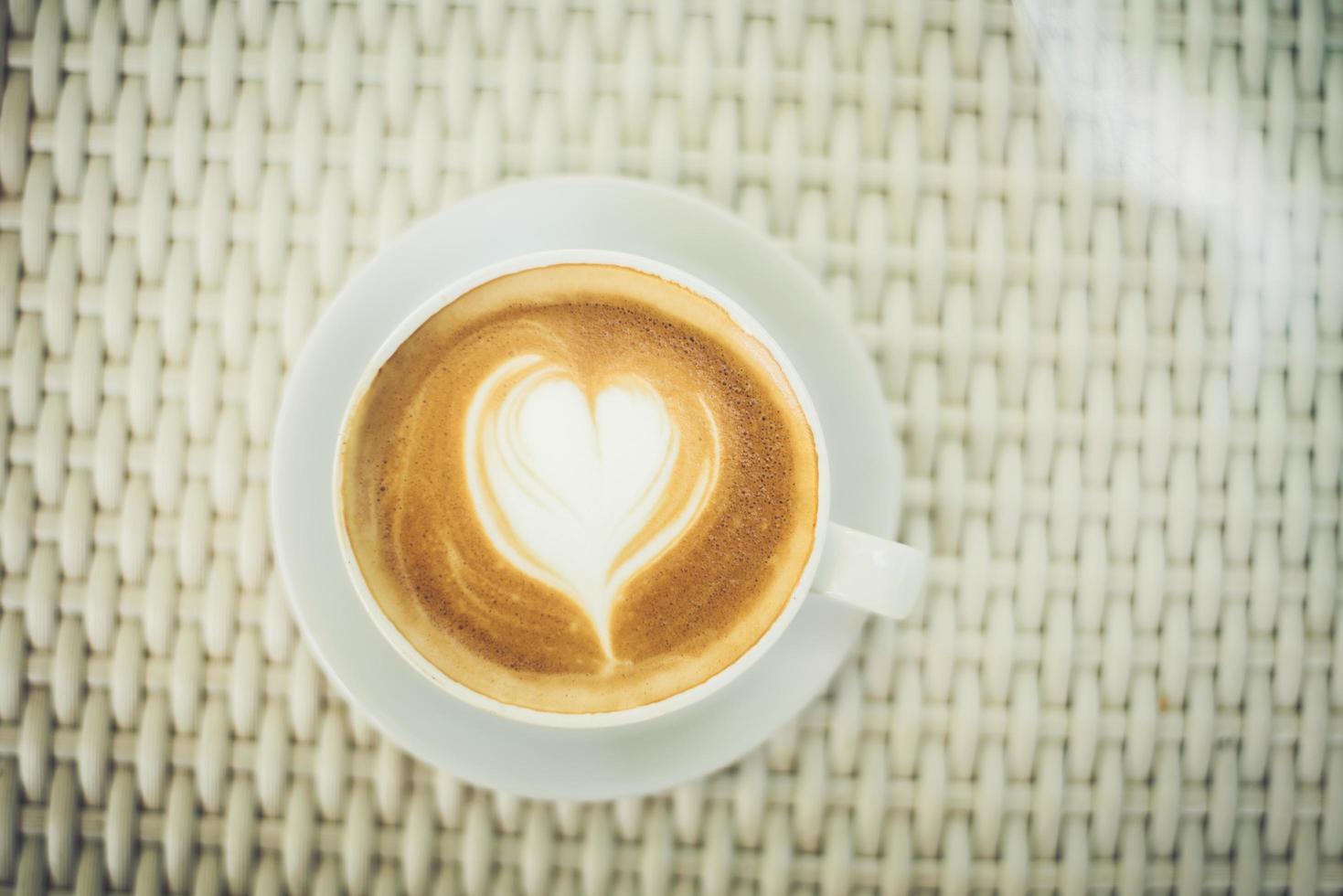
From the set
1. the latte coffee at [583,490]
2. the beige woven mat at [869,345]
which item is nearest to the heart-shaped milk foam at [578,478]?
the latte coffee at [583,490]

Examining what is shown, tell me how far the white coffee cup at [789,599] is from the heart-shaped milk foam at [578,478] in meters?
0.06

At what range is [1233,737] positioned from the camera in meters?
0.71

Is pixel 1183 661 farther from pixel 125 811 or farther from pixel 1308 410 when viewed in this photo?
pixel 125 811

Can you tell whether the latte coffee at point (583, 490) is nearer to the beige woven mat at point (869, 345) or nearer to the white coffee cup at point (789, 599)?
the white coffee cup at point (789, 599)

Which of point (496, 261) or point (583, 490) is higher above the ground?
point (496, 261)

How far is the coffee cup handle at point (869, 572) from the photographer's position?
1.85 ft

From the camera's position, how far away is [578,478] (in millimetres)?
598

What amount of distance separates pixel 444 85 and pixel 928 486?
0.48m

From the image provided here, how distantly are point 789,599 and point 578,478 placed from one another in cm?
16

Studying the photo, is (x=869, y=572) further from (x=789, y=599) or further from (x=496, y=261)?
(x=496, y=261)

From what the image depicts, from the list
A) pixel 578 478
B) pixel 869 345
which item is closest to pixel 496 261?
pixel 578 478

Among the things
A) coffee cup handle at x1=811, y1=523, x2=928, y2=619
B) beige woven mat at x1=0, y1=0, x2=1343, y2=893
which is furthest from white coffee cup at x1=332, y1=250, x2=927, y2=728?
beige woven mat at x1=0, y1=0, x2=1343, y2=893

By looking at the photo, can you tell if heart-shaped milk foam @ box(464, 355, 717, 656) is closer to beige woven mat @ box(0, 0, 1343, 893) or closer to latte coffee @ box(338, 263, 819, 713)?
latte coffee @ box(338, 263, 819, 713)

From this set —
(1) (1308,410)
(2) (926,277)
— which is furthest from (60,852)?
(1) (1308,410)
